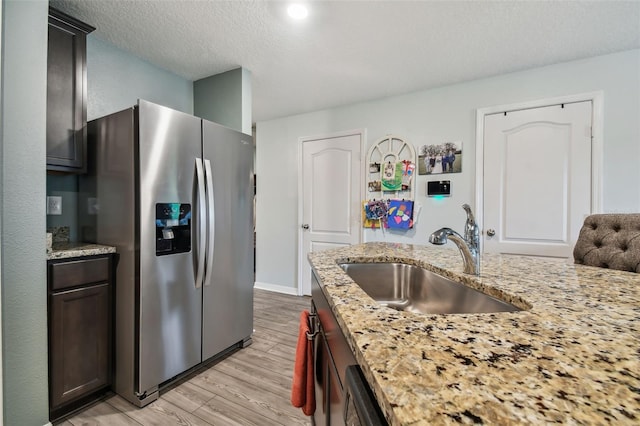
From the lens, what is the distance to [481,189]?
2760mm

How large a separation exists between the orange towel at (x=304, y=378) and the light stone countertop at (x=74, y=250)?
54.7 inches

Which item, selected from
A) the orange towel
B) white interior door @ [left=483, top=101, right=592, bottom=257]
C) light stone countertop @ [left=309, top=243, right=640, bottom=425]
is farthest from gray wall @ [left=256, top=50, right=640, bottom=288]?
the orange towel

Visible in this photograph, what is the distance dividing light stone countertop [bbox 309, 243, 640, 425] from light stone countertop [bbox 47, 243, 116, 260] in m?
1.62

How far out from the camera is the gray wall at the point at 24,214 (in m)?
1.32

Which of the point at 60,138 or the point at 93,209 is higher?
the point at 60,138

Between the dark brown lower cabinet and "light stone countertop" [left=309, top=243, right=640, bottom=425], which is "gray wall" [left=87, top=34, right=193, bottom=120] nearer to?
the dark brown lower cabinet

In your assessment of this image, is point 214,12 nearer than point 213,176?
Yes

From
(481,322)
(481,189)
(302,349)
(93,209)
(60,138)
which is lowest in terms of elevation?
(302,349)

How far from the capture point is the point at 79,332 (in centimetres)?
160

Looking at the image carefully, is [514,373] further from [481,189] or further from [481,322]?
[481,189]

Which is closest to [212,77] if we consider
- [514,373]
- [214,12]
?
[214,12]

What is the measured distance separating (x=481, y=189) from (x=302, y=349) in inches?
97.3

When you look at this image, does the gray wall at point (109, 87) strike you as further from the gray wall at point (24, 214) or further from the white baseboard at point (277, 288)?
the white baseboard at point (277, 288)

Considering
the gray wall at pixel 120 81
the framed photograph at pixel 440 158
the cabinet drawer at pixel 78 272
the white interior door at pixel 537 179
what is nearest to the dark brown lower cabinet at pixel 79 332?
the cabinet drawer at pixel 78 272
